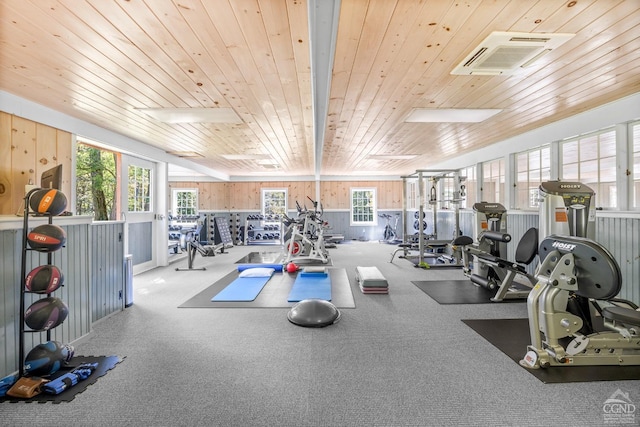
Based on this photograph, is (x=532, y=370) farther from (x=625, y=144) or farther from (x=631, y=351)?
(x=625, y=144)

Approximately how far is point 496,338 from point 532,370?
19.5 inches

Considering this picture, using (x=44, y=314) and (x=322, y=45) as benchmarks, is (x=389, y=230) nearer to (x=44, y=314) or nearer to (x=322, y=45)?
(x=322, y=45)

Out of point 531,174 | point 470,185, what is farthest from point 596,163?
point 470,185

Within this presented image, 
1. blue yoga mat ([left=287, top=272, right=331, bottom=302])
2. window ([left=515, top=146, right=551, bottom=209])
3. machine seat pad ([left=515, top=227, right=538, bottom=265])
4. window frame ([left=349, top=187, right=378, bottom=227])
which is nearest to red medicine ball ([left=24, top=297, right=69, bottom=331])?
blue yoga mat ([left=287, top=272, right=331, bottom=302])

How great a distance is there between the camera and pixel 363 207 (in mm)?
10406

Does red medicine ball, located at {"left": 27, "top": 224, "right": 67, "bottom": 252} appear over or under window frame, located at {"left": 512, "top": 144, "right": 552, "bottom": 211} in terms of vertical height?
under

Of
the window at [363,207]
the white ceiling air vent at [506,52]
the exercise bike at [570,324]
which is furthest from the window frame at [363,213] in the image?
the exercise bike at [570,324]

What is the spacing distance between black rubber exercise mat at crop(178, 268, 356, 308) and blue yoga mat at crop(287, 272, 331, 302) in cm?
7

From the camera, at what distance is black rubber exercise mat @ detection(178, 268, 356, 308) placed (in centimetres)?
343

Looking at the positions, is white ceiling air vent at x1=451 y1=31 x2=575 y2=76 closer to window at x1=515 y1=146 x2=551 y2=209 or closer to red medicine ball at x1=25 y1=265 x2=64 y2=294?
window at x1=515 y1=146 x2=551 y2=209

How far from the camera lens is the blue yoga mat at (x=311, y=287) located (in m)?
3.70

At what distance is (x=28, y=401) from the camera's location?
177 cm

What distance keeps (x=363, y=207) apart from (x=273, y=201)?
327 centimetres

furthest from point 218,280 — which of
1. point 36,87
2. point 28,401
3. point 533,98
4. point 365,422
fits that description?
point 533,98
